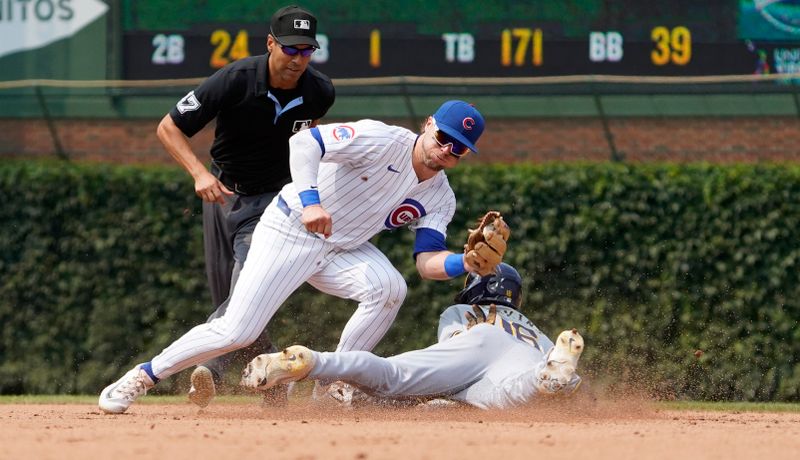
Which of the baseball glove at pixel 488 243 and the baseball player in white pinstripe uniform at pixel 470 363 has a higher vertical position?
the baseball glove at pixel 488 243

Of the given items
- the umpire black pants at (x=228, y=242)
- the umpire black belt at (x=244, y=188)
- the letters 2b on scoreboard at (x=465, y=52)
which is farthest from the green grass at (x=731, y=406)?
the letters 2b on scoreboard at (x=465, y=52)

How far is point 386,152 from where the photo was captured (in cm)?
603

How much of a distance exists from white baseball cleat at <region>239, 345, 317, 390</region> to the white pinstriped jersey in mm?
808

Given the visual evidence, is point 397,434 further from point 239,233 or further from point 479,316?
point 239,233

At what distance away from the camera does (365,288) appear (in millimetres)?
6168

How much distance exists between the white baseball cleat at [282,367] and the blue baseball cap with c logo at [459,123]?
3.92ft

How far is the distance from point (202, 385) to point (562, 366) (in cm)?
180

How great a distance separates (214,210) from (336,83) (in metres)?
3.82

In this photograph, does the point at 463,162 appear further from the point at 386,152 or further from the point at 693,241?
the point at 386,152

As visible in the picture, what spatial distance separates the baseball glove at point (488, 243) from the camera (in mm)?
5844

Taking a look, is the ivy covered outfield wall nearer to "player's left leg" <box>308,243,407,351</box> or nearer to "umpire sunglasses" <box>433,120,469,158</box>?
"player's left leg" <box>308,243,407,351</box>

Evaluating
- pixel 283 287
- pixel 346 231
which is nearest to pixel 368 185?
pixel 346 231

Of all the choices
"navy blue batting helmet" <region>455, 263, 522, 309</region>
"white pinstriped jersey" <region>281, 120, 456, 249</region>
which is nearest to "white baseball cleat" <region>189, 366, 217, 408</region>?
"white pinstriped jersey" <region>281, 120, 456, 249</region>

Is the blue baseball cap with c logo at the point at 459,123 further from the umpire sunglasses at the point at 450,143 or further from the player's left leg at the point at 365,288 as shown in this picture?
the player's left leg at the point at 365,288
